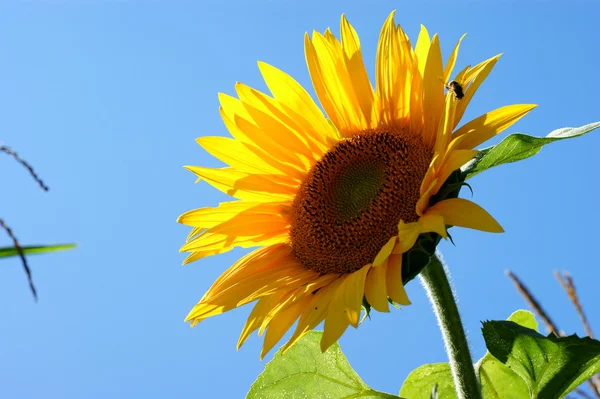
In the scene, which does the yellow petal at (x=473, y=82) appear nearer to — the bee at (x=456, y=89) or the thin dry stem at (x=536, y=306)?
the bee at (x=456, y=89)

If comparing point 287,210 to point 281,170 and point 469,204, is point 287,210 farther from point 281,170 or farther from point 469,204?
point 469,204

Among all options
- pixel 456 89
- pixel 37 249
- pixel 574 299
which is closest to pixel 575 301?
pixel 574 299

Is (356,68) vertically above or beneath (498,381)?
above

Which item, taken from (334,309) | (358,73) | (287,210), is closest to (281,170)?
(287,210)

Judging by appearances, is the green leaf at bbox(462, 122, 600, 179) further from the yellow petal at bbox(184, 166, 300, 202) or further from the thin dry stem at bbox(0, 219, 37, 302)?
the thin dry stem at bbox(0, 219, 37, 302)

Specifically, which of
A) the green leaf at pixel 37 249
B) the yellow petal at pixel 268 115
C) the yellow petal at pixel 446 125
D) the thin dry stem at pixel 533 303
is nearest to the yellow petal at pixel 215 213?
the yellow petal at pixel 268 115

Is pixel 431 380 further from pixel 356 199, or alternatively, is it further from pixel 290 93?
pixel 290 93
